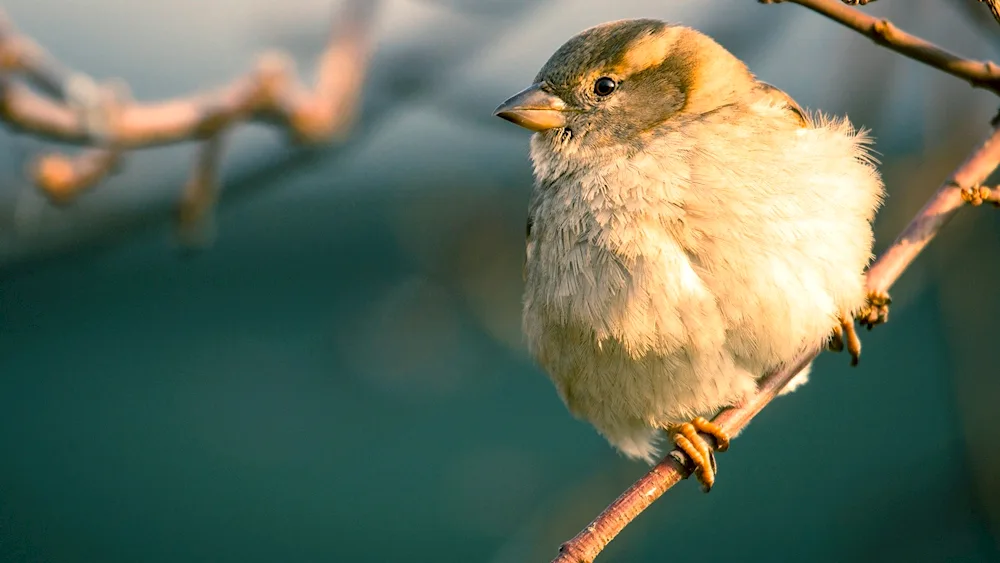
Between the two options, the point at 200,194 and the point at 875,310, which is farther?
the point at 875,310

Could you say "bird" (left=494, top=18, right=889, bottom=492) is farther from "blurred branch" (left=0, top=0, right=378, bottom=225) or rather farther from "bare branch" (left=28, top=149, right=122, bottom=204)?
"bare branch" (left=28, top=149, right=122, bottom=204)

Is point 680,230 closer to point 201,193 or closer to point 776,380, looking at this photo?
point 776,380

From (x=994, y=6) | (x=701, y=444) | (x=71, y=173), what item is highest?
(x=71, y=173)

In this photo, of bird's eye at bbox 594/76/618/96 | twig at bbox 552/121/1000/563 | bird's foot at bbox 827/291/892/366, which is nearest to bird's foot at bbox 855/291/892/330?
bird's foot at bbox 827/291/892/366

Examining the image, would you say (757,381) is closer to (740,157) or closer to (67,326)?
(740,157)

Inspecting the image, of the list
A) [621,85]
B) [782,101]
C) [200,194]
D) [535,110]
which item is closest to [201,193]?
[200,194]

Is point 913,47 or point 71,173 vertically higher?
point 71,173
